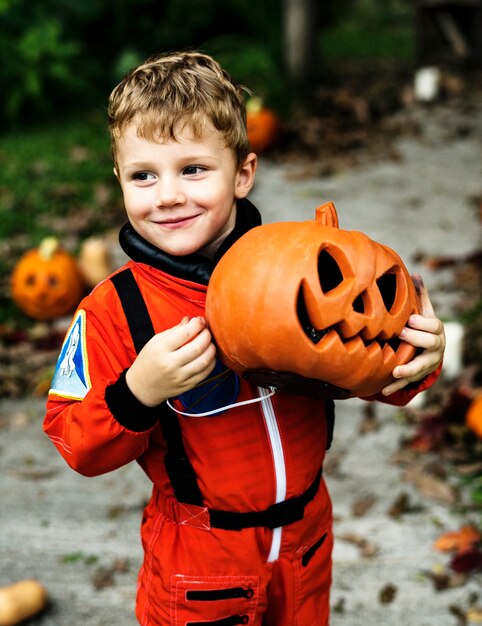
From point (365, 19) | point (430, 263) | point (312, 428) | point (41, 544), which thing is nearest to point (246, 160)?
point (312, 428)

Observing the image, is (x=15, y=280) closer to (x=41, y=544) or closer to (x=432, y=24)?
(x=41, y=544)

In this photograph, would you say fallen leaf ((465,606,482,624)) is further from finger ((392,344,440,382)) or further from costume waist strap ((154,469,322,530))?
finger ((392,344,440,382))

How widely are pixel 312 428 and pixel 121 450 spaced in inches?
22.1

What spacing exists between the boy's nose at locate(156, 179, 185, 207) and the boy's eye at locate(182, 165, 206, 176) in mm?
54

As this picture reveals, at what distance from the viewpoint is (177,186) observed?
2.04 metres

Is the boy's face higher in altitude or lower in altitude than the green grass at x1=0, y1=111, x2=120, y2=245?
higher

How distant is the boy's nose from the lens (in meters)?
2.02

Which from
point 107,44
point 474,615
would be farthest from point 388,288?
point 107,44

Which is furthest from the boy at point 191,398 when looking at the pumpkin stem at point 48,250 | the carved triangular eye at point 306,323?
the pumpkin stem at point 48,250

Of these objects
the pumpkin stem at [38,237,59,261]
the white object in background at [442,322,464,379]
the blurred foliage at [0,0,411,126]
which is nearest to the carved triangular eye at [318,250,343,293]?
the white object in background at [442,322,464,379]

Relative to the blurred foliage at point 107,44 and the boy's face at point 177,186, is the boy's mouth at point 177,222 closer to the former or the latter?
the boy's face at point 177,186

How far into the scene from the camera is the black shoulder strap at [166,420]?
6.79ft

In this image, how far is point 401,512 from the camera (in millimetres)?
3943

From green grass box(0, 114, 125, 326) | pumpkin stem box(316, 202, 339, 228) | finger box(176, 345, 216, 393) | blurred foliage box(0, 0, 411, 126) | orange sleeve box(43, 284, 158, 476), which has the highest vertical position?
pumpkin stem box(316, 202, 339, 228)
